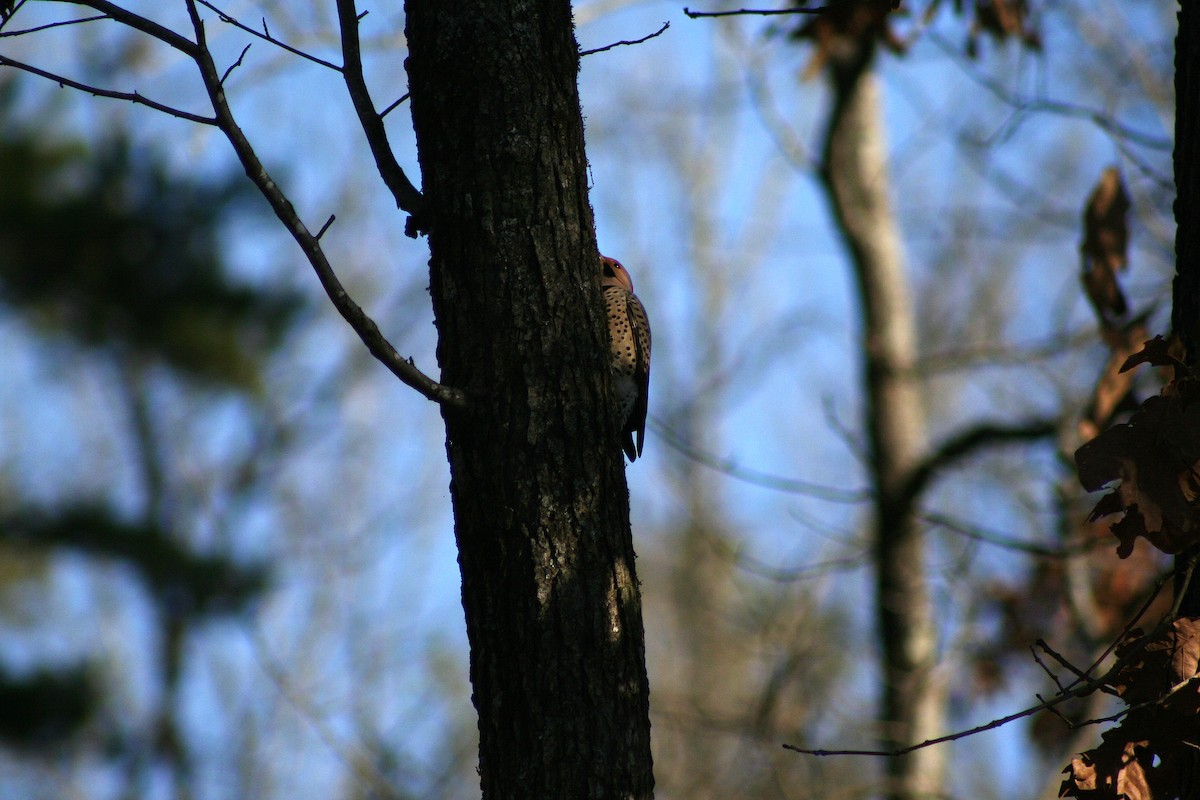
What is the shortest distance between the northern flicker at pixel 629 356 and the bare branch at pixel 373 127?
166 centimetres

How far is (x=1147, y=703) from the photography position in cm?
211

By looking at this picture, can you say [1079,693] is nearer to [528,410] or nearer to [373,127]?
[528,410]

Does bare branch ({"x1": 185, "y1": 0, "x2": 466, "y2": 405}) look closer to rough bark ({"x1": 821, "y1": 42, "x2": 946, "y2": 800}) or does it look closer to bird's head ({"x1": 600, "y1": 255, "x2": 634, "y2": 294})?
bird's head ({"x1": 600, "y1": 255, "x2": 634, "y2": 294})

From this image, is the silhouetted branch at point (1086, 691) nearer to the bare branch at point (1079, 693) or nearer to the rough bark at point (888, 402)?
the bare branch at point (1079, 693)

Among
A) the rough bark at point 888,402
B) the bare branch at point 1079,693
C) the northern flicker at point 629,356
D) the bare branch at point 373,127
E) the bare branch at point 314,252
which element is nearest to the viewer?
the bare branch at point 1079,693

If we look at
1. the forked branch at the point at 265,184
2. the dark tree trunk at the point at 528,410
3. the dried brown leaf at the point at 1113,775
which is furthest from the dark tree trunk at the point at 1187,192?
the forked branch at the point at 265,184

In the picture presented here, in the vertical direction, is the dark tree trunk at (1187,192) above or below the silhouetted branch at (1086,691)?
above

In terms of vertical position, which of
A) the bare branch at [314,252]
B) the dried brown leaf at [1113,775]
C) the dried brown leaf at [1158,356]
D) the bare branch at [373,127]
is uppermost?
the bare branch at [373,127]

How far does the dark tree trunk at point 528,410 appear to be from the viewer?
7.29 ft

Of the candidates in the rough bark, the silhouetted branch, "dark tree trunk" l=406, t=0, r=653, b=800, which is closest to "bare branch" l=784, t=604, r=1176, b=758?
the silhouetted branch

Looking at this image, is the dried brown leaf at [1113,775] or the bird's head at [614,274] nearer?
the dried brown leaf at [1113,775]

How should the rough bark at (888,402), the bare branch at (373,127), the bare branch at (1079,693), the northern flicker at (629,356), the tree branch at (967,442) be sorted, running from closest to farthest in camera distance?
the bare branch at (1079,693)
the bare branch at (373,127)
the northern flicker at (629,356)
the tree branch at (967,442)
the rough bark at (888,402)

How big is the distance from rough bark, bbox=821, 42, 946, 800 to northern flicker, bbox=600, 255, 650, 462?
9.69 feet

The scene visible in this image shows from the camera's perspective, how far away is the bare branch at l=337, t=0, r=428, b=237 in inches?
97.3
